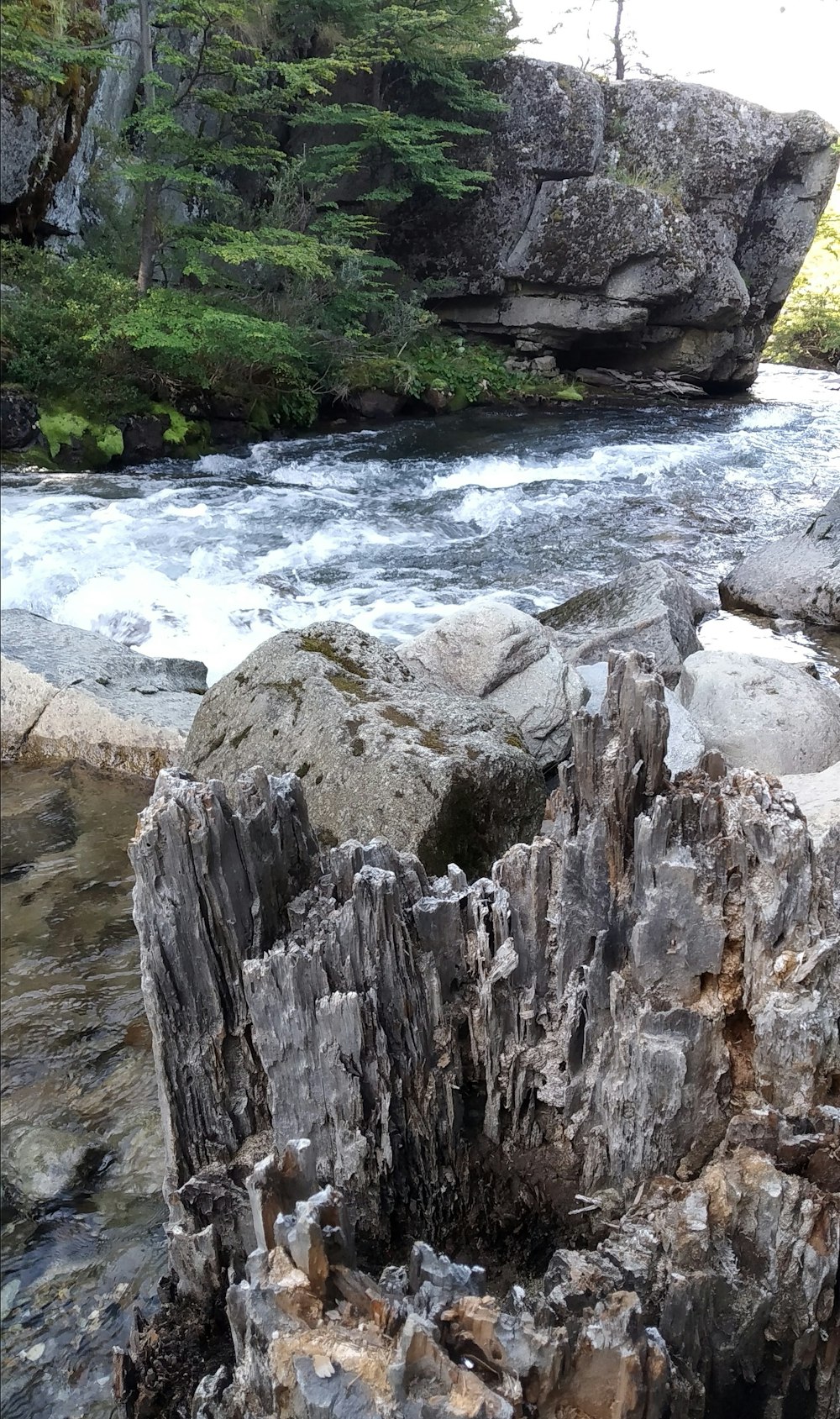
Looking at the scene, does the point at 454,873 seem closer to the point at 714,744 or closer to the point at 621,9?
the point at 714,744

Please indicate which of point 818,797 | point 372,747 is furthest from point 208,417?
point 818,797

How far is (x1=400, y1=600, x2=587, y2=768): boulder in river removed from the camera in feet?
20.2

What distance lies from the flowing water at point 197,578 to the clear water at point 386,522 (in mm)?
44

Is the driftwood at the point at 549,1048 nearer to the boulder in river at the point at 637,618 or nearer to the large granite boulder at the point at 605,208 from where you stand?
the boulder in river at the point at 637,618

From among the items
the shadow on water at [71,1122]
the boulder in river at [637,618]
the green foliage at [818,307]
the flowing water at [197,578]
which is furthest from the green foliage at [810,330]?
the shadow on water at [71,1122]

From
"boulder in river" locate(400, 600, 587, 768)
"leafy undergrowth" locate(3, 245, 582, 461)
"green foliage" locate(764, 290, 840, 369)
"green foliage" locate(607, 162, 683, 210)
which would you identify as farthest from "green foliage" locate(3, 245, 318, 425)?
"green foliage" locate(764, 290, 840, 369)

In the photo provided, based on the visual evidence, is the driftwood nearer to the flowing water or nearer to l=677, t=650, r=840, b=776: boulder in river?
the flowing water

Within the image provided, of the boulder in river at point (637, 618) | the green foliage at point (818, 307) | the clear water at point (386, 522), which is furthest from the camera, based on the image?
the green foliage at point (818, 307)

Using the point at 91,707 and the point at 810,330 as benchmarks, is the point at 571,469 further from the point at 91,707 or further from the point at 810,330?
the point at 810,330

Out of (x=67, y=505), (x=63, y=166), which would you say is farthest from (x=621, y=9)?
(x=67, y=505)

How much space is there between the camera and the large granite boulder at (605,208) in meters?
22.4

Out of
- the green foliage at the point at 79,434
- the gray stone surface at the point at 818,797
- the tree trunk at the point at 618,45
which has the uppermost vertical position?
the tree trunk at the point at 618,45

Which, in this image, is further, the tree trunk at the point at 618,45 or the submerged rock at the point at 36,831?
the tree trunk at the point at 618,45

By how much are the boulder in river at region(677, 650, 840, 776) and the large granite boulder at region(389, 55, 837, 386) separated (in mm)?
19222
